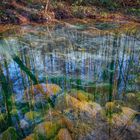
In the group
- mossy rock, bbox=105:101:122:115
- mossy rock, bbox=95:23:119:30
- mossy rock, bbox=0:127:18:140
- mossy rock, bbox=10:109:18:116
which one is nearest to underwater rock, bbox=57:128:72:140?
mossy rock, bbox=0:127:18:140

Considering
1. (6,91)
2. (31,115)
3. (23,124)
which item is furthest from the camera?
(6,91)

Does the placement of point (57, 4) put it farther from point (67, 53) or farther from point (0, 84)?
point (0, 84)

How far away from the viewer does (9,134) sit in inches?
168

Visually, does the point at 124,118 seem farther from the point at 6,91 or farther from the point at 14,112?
the point at 6,91

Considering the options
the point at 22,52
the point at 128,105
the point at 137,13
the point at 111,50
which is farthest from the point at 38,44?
the point at 137,13

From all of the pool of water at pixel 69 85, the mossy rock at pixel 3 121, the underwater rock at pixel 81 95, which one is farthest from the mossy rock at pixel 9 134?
the underwater rock at pixel 81 95

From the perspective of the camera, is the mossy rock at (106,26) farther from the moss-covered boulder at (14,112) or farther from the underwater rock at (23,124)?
the underwater rock at (23,124)

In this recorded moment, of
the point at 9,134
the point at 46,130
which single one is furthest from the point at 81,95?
the point at 9,134

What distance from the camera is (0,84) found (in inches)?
252

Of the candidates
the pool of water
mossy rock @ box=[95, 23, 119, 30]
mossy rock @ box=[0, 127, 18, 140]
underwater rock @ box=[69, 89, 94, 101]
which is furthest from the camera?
mossy rock @ box=[95, 23, 119, 30]

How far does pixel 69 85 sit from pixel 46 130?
2.16 m

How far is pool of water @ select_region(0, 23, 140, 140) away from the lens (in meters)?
4.45

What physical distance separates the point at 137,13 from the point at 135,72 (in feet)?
28.2

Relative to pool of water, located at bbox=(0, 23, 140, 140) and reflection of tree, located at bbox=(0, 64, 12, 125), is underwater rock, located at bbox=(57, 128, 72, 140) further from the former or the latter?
reflection of tree, located at bbox=(0, 64, 12, 125)
